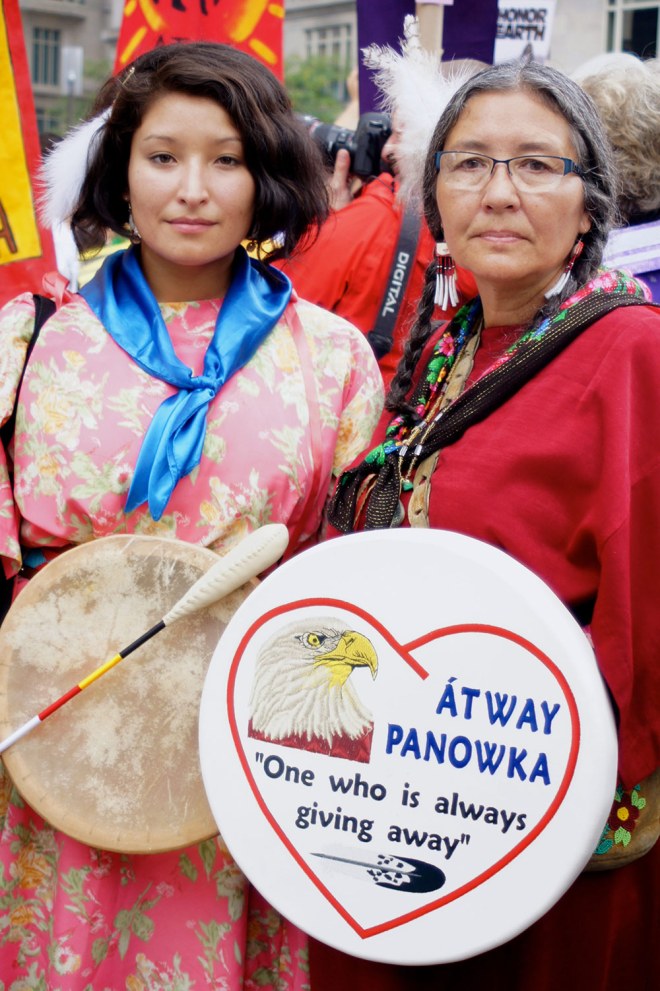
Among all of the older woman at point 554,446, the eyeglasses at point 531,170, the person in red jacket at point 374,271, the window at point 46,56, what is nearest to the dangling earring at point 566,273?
the older woman at point 554,446

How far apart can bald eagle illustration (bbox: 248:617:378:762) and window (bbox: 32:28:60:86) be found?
118 ft

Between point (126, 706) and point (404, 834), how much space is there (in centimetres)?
57

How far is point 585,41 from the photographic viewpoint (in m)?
17.1

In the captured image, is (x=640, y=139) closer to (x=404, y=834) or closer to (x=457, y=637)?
(x=457, y=637)

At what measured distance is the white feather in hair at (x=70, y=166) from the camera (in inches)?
84.0

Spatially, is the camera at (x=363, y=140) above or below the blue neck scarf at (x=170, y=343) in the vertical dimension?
above

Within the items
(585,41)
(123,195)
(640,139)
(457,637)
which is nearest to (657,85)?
(640,139)

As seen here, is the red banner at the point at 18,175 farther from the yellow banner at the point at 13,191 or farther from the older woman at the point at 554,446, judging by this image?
the older woman at the point at 554,446

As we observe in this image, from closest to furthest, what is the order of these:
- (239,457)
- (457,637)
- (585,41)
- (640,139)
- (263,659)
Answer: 1. (457,637)
2. (263,659)
3. (239,457)
4. (640,139)
5. (585,41)

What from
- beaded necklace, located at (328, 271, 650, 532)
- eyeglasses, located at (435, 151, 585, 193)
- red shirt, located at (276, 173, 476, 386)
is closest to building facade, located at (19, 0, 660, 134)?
red shirt, located at (276, 173, 476, 386)

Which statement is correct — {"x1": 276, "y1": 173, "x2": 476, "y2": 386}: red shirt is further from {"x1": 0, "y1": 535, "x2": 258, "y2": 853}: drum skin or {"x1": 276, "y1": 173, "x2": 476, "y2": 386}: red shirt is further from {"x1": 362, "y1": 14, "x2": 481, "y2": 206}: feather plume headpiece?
{"x1": 0, "y1": 535, "x2": 258, "y2": 853}: drum skin

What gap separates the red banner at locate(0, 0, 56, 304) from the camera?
3.20 m

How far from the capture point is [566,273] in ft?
6.05

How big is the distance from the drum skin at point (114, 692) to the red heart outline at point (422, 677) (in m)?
0.23
